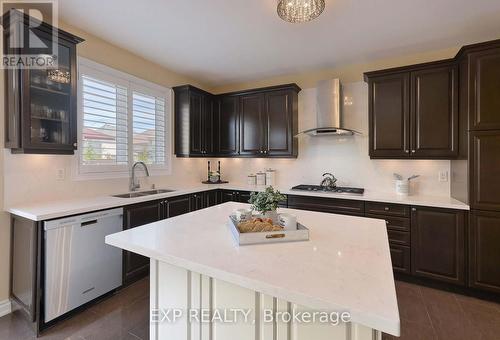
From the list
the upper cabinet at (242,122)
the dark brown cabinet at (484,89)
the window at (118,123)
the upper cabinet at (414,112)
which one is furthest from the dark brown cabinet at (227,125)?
the dark brown cabinet at (484,89)

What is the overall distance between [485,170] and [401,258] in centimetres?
120

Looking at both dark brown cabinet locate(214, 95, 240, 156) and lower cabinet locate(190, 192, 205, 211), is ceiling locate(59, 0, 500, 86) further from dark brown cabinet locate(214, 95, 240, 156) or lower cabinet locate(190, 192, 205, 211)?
lower cabinet locate(190, 192, 205, 211)

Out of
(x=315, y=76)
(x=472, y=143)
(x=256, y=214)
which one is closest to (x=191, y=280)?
(x=256, y=214)

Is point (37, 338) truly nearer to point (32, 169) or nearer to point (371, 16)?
point (32, 169)

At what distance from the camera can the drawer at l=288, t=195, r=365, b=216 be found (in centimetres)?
291

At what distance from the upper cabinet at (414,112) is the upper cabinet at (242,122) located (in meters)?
1.10

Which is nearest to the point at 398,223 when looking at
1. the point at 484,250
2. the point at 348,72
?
the point at 484,250

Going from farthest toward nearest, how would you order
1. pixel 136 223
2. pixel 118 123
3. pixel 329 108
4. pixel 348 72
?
pixel 348 72, pixel 329 108, pixel 118 123, pixel 136 223

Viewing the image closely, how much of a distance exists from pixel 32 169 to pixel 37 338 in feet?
4.60

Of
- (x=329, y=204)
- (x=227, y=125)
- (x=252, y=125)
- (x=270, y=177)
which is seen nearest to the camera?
(x=329, y=204)

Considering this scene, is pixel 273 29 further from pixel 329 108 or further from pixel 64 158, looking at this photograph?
pixel 64 158

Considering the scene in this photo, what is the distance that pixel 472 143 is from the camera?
7.66ft

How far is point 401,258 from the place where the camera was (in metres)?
2.72

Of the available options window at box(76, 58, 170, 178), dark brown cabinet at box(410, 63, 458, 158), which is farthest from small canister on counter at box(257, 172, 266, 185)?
dark brown cabinet at box(410, 63, 458, 158)
